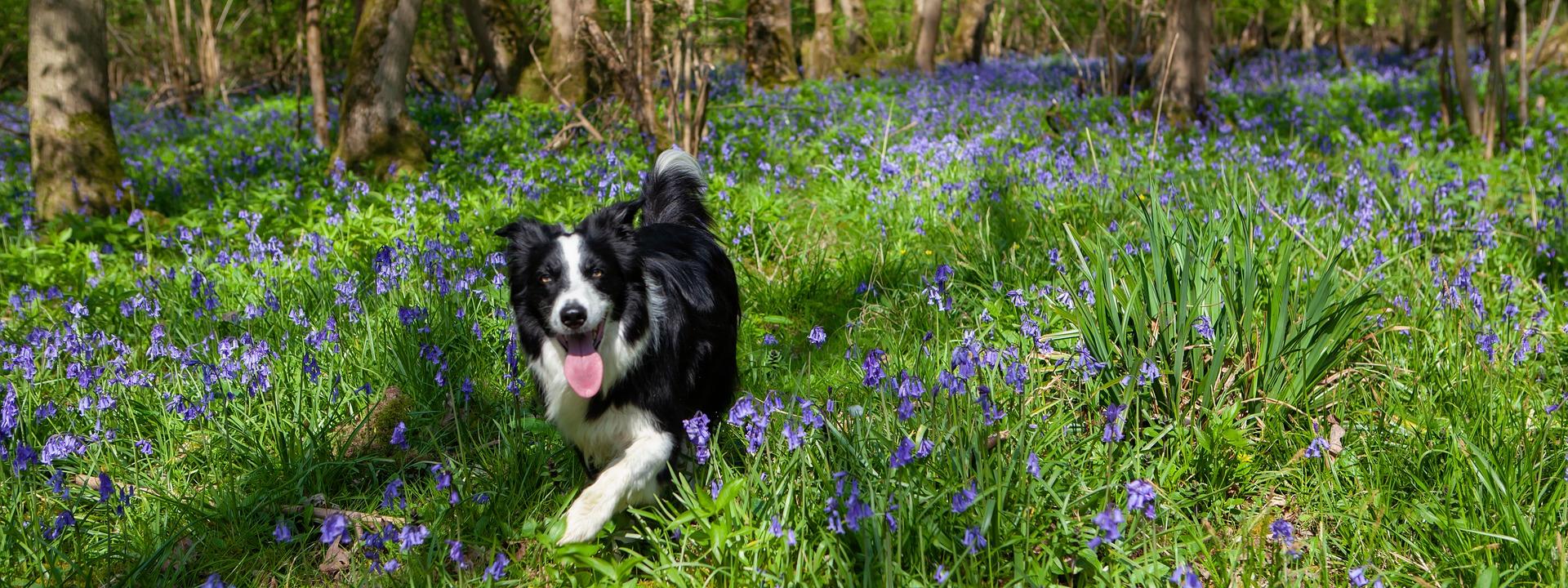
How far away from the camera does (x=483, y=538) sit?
9.18 feet

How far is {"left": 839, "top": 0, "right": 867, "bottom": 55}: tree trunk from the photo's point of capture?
16.8 meters

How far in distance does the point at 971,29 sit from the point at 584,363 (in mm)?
15095

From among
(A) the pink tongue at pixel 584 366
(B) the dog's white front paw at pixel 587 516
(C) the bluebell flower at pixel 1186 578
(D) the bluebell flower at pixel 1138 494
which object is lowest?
(B) the dog's white front paw at pixel 587 516

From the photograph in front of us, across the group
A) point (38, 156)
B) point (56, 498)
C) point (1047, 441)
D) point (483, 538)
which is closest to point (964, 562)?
point (1047, 441)

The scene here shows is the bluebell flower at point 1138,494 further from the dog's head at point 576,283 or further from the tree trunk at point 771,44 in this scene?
the tree trunk at point 771,44

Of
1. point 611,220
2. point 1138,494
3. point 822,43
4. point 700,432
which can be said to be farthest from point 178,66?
point 1138,494

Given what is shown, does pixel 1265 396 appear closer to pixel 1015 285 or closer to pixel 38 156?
pixel 1015 285

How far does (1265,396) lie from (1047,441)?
0.85 meters

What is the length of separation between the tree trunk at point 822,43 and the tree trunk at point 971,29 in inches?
103

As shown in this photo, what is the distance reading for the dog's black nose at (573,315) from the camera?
8.36 feet

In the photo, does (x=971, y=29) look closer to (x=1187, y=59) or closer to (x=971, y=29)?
(x=971, y=29)

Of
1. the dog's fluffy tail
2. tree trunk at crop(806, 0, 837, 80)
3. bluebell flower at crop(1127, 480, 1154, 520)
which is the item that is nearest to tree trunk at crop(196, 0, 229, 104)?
tree trunk at crop(806, 0, 837, 80)

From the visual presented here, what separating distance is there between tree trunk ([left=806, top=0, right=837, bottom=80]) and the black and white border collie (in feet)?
40.1

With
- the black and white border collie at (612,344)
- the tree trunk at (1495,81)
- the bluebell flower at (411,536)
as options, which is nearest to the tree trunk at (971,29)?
the tree trunk at (1495,81)
